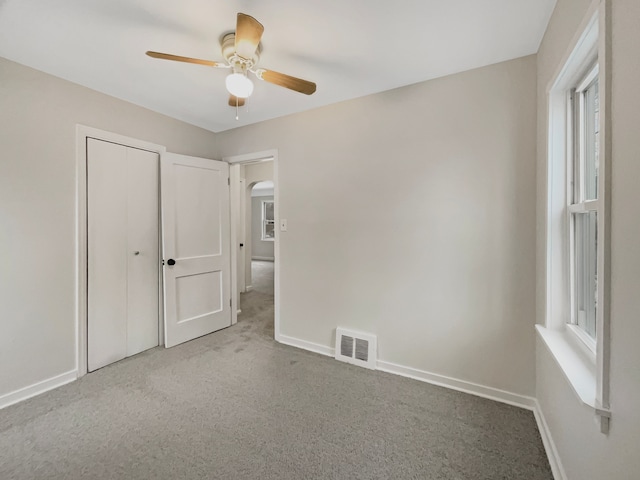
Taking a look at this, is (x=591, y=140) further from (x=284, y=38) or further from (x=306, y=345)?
(x=306, y=345)

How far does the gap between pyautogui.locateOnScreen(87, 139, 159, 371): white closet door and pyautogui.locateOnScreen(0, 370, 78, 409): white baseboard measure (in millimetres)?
157

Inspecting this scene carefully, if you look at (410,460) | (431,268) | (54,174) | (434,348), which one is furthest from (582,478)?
(54,174)

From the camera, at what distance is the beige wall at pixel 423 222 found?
1922mm

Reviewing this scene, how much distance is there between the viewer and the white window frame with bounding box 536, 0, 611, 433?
2.91 feet

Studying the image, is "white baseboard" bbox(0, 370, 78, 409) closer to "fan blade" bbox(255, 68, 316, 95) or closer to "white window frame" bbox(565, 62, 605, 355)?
"fan blade" bbox(255, 68, 316, 95)

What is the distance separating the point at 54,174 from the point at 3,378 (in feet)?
4.96

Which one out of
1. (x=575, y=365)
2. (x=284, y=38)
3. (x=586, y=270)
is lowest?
(x=575, y=365)

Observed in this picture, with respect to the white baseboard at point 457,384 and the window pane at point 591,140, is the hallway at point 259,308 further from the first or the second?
the window pane at point 591,140

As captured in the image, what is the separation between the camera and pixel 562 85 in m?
1.46

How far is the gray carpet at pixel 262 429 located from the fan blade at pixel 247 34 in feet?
7.40

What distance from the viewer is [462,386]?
2.11 m

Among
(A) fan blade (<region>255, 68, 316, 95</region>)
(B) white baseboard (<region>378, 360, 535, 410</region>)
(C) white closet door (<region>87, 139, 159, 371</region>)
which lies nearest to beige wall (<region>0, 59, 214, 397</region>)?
(C) white closet door (<region>87, 139, 159, 371</region>)

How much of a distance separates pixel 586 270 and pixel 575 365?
485mm

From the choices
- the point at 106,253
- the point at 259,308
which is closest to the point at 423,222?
the point at 106,253
